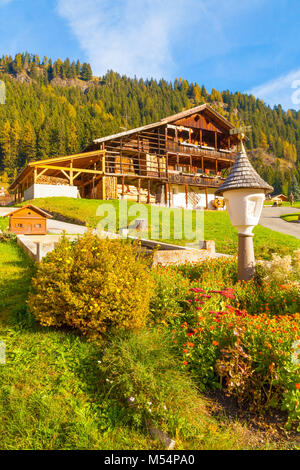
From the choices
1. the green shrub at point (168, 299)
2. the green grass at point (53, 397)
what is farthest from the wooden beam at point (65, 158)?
the green grass at point (53, 397)

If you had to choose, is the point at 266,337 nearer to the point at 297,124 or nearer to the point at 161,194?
the point at 161,194

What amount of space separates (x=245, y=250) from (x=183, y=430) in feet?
17.1

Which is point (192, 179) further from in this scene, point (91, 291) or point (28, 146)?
point (28, 146)

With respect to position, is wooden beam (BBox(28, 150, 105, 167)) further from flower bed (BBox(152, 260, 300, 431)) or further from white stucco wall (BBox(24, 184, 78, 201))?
flower bed (BBox(152, 260, 300, 431))

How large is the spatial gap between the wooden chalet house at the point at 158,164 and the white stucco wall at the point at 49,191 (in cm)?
39

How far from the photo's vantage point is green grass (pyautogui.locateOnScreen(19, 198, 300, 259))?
1221 cm

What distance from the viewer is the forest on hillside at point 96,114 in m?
73.7

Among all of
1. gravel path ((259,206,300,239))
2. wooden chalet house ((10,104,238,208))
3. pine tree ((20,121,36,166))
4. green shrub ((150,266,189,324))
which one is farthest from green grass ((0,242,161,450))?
pine tree ((20,121,36,166))

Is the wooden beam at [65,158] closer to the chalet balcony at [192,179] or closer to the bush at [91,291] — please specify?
the chalet balcony at [192,179]

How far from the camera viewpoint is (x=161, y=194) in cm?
3438

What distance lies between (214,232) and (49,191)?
16.2 meters

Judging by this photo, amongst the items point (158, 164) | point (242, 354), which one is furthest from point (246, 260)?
point (158, 164)

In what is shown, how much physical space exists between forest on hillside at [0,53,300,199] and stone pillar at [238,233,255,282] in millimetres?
13513

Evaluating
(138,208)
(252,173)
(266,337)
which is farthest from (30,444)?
(138,208)
